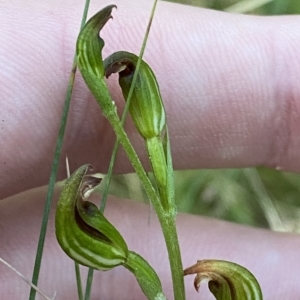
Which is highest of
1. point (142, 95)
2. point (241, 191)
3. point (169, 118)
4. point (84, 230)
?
point (241, 191)

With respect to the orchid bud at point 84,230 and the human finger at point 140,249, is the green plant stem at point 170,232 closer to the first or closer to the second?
the orchid bud at point 84,230

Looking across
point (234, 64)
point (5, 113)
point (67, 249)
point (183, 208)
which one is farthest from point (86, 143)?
point (183, 208)

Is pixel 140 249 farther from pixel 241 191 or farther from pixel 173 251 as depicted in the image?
pixel 241 191

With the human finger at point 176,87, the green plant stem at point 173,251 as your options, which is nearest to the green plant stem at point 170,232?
the green plant stem at point 173,251

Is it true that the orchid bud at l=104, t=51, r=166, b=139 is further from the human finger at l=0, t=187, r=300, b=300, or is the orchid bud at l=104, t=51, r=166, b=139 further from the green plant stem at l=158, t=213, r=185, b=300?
the human finger at l=0, t=187, r=300, b=300

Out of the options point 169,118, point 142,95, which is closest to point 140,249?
point 169,118

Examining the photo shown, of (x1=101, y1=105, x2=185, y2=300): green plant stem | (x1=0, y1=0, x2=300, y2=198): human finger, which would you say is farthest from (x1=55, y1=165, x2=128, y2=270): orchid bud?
(x1=0, y1=0, x2=300, y2=198): human finger

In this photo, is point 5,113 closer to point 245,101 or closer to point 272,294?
point 245,101
